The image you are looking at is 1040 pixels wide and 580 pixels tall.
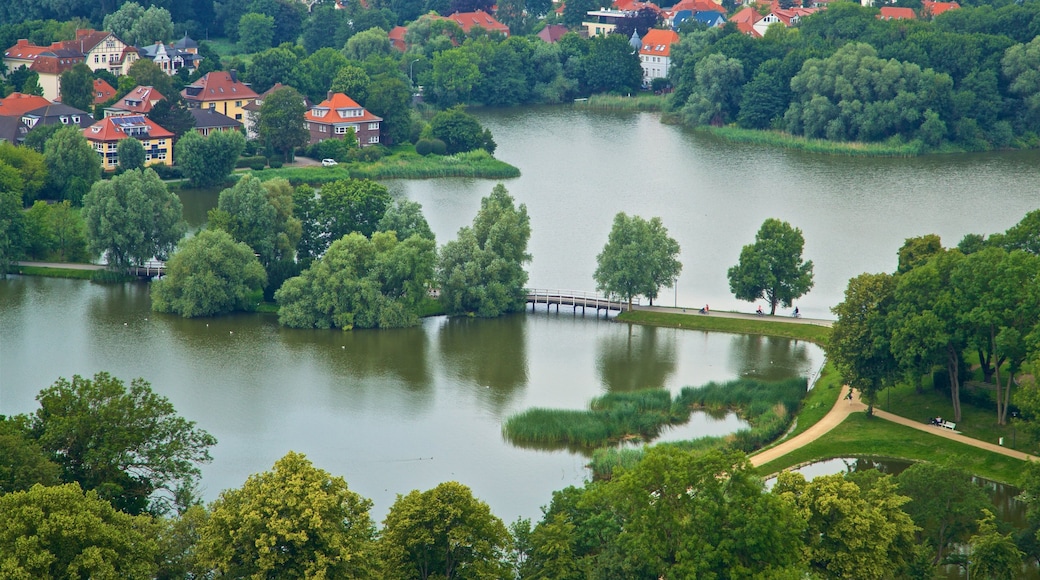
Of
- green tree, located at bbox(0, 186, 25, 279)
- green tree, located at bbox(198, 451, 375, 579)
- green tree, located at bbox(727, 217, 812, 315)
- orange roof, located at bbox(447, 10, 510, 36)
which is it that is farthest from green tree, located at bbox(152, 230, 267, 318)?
orange roof, located at bbox(447, 10, 510, 36)

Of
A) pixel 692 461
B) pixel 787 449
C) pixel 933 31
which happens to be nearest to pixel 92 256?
pixel 787 449

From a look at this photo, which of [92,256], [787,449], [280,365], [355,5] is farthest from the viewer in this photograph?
[355,5]

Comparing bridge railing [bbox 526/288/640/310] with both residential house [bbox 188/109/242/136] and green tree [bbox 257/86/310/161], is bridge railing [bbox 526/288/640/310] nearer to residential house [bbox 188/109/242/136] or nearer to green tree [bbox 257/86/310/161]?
green tree [bbox 257/86/310/161]

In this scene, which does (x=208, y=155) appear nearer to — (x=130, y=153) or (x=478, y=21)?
(x=130, y=153)

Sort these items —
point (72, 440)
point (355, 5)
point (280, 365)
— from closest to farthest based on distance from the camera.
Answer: point (72, 440) → point (280, 365) → point (355, 5)

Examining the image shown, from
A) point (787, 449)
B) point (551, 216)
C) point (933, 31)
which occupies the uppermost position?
point (933, 31)

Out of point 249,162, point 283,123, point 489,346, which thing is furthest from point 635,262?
point 283,123

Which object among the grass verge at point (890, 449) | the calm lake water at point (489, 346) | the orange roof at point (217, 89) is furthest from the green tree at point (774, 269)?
the orange roof at point (217, 89)

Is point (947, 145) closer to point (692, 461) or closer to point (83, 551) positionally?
point (692, 461)
